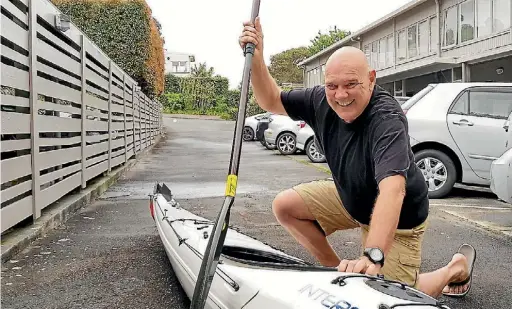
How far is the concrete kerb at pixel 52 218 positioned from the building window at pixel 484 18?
13.3 metres

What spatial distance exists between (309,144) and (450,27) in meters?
8.01

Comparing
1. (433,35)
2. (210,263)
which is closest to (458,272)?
(210,263)

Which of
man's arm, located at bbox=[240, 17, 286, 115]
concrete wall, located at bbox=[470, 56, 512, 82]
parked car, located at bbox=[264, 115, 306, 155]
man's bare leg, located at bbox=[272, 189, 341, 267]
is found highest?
concrete wall, located at bbox=[470, 56, 512, 82]

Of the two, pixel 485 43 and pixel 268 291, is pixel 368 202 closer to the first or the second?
pixel 268 291

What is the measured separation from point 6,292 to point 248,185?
20.5ft

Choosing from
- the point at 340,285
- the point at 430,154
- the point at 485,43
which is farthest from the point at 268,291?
the point at 485,43

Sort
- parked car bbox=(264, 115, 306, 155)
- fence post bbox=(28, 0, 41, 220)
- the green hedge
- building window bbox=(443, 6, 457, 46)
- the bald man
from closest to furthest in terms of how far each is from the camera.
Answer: the bald man → fence post bbox=(28, 0, 41, 220) → parked car bbox=(264, 115, 306, 155) → building window bbox=(443, 6, 457, 46) → the green hedge

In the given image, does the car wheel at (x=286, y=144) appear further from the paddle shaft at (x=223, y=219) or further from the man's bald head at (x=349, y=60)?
the man's bald head at (x=349, y=60)

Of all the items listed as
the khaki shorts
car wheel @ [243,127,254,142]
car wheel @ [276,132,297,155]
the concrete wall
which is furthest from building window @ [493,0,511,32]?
the khaki shorts

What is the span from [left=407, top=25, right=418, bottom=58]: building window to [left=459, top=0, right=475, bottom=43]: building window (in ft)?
12.6

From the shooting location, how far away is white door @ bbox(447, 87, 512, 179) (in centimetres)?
764

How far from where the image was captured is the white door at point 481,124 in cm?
764

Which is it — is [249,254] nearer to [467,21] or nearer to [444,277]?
[444,277]

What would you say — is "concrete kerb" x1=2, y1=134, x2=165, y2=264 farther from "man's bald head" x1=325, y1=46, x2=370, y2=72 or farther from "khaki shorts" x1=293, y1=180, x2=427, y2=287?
"man's bald head" x1=325, y1=46, x2=370, y2=72
